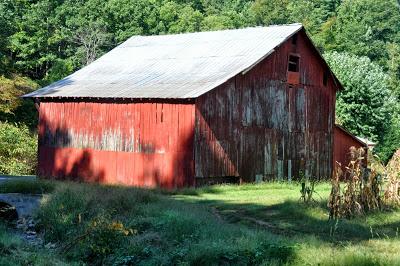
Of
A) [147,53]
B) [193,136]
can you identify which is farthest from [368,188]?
[147,53]

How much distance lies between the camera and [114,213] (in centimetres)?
1966

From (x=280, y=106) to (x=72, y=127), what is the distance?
9639 mm

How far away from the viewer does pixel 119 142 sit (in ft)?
97.4

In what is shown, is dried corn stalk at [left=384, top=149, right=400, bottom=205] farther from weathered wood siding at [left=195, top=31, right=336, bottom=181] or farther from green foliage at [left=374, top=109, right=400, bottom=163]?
green foliage at [left=374, top=109, right=400, bottom=163]

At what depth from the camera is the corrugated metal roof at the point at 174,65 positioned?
2872 cm

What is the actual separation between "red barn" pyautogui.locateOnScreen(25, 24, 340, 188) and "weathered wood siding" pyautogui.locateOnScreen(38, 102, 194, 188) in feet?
0.15

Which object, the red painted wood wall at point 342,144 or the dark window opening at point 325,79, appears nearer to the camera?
the dark window opening at point 325,79

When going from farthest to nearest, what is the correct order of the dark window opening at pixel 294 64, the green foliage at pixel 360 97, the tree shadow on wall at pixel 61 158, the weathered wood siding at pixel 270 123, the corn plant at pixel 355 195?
the green foliage at pixel 360 97 < the dark window opening at pixel 294 64 < the tree shadow on wall at pixel 61 158 < the weathered wood siding at pixel 270 123 < the corn plant at pixel 355 195

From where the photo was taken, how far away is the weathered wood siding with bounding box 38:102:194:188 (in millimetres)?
27469

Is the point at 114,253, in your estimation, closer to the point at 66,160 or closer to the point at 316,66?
the point at 66,160

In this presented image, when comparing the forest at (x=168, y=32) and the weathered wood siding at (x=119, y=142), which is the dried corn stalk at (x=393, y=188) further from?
the forest at (x=168, y=32)

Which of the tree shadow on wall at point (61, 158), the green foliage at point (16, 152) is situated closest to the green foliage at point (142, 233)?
the tree shadow on wall at point (61, 158)

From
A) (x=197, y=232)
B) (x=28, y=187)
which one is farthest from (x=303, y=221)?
(x=28, y=187)

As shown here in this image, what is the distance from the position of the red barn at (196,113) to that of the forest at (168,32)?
26.0ft
